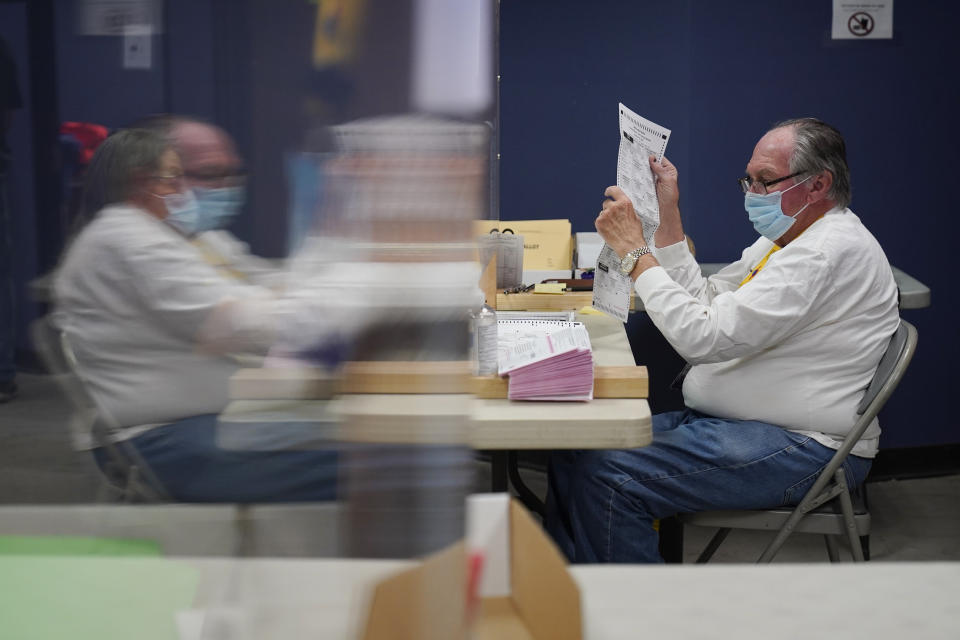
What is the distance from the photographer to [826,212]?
2.46 m

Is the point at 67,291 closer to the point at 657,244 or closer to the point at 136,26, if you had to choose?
the point at 136,26

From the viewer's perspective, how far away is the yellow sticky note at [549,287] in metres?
2.78

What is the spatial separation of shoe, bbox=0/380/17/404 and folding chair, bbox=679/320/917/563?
2034mm

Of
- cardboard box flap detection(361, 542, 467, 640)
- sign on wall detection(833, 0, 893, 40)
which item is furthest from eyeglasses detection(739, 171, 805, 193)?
cardboard box flap detection(361, 542, 467, 640)

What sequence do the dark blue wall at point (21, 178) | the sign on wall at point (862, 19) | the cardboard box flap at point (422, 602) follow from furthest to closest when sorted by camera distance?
the sign on wall at point (862, 19) < the cardboard box flap at point (422, 602) < the dark blue wall at point (21, 178)

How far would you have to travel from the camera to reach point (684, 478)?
2.16m

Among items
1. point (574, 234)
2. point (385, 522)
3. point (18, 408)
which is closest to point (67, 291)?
point (18, 408)

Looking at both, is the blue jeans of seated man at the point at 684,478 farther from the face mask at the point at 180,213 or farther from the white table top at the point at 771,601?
the face mask at the point at 180,213

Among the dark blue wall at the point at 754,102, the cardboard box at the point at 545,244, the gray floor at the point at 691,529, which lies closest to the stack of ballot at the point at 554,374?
the gray floor at the point at 691,529

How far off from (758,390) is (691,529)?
45.9 inches

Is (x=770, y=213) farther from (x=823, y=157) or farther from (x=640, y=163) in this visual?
(x=640, y=163)

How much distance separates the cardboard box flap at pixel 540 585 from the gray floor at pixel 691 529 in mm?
358

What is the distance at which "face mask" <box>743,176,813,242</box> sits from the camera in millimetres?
2496

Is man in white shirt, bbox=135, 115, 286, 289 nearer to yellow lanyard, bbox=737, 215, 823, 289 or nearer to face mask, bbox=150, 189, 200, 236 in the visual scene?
face mask, bbox=150, 189, 200, 236
